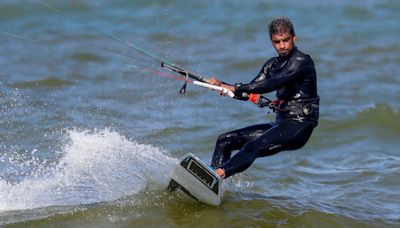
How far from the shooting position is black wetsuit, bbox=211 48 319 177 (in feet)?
24.5

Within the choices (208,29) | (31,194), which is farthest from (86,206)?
(208,29)

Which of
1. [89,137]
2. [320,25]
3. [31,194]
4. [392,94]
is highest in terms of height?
[320,25]

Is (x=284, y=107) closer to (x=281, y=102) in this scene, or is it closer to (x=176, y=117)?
(x=281, y=102)

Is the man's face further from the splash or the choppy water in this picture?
the splash

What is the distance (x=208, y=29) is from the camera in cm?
1934

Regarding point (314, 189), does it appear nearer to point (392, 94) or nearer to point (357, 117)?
point (357, 117)

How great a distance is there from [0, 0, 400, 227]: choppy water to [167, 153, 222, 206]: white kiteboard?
19 cm

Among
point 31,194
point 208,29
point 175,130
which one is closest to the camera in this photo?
point 31,194

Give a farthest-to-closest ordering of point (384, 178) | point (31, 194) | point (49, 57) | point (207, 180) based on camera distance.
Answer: point (49, 57) < point (384, 178) < point (31, 194) < point (207, 180)

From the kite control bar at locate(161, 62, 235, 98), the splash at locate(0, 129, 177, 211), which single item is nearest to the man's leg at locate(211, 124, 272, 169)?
the splash at locate(0, 129, 177, 211)

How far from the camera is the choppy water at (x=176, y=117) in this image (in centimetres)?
798

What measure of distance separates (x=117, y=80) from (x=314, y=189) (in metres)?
6.06

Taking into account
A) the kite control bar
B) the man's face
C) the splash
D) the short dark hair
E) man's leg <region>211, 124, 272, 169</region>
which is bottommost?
the splash

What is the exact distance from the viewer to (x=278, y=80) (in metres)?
7.44
